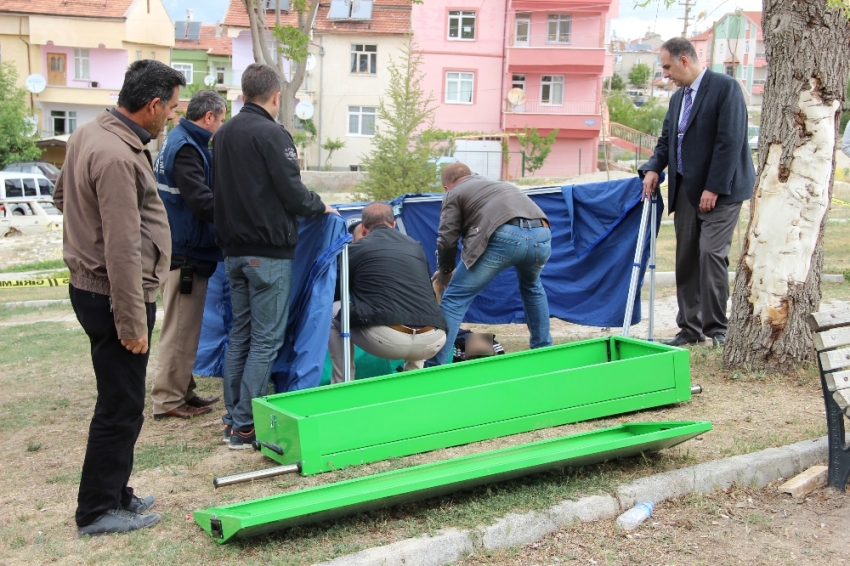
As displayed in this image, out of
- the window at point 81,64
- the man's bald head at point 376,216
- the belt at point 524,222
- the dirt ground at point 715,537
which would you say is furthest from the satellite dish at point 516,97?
the dirt ground at point 715,537

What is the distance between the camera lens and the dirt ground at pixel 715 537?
357 centimetres

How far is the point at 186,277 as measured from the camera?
5.52 meters

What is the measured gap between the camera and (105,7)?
4844 centimetres

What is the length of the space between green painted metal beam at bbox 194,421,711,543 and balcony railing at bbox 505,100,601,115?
131ft

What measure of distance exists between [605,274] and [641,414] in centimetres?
221

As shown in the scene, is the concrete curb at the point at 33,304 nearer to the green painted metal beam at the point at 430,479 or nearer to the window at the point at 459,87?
the green painted metal beam at the point at 430,479

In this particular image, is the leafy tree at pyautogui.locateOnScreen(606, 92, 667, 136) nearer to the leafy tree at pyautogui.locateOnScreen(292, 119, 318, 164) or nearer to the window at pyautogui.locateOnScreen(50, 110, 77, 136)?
the leafy tree at pyautogui.locateOnScreen(292, 119, 318, 164)

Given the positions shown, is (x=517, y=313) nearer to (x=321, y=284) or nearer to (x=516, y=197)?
(x=516, y=197)

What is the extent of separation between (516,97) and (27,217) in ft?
82.5

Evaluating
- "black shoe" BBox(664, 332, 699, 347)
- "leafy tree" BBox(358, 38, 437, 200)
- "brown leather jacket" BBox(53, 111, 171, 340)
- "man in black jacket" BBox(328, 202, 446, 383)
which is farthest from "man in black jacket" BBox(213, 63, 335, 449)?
"leafy tree" BBox(358, 38, 437, 200)

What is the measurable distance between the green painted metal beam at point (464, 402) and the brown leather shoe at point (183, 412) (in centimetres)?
123

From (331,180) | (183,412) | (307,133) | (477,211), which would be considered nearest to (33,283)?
(183,412)

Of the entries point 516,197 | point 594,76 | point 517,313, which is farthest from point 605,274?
point 594,76

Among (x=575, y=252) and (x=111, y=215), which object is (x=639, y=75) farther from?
(x=111, y=215)
